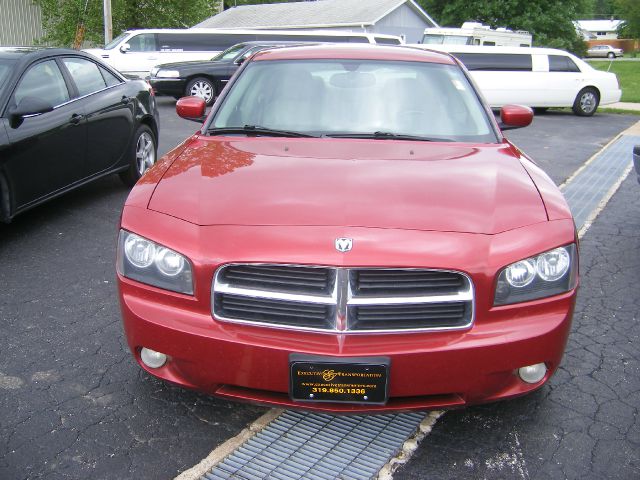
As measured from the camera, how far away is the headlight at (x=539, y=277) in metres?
2.56

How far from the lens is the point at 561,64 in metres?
16.1

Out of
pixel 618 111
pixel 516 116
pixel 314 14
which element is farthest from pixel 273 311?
pixel 314 14

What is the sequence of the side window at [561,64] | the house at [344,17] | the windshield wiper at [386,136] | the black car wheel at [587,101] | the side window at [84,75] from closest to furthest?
the windshield wiper at [386,136] → the side window at [84,75] → the side window at [561,64] → the black car wheel at [587,101] → the house at [344,17]

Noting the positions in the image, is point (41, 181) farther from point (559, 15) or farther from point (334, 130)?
point (559, 15)

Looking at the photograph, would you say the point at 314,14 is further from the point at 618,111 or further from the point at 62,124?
the point at 62,124

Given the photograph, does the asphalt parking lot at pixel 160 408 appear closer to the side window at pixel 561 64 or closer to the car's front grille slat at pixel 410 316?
the car's front grille slat at pixel 410 316

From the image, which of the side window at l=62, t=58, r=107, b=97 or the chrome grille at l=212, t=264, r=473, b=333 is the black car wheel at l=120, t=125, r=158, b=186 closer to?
the side window at l=62, t=58, r=107, b=97

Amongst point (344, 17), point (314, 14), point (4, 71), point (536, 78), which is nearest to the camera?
point (4, 71)

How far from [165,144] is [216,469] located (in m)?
8.08

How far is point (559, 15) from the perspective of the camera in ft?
131

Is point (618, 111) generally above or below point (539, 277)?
below

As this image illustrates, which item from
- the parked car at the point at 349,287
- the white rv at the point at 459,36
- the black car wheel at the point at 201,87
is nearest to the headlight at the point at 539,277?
the parked car at the point at 349,287

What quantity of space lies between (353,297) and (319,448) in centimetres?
74

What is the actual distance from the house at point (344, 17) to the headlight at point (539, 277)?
118 ft
